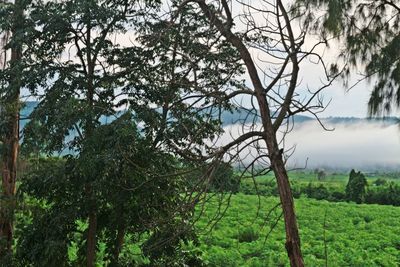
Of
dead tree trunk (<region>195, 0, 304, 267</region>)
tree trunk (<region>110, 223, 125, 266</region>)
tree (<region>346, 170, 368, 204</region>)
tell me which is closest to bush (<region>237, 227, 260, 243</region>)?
tree trunk (<region>110, 223, 125, 266</region>)

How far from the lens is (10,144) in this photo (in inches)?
291

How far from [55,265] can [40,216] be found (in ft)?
2.14

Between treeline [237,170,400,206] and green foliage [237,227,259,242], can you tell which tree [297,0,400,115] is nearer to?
green foliage [237,227,259,242]

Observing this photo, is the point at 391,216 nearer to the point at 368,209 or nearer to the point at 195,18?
the point at 368,209

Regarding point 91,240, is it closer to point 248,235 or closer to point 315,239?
point 248,235

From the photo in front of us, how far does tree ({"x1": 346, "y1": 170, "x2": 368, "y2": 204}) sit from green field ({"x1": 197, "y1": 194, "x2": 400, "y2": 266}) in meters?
6.57

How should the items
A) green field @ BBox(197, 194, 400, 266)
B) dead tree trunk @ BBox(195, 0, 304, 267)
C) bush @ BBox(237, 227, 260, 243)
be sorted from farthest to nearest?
bush @ BBox(237, 227, 260, 243), green field @ BBox(197, 194, 400, 266), dead tree trunk @ BBox(195, 0, 304, 267)

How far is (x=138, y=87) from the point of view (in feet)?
21.0

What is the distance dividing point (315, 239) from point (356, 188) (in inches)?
576

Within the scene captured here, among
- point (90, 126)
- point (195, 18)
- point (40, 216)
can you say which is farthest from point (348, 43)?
point (40, 216)

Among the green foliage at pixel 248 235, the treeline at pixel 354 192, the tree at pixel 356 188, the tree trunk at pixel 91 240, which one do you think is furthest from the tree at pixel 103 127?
the tree at pixel 356 188

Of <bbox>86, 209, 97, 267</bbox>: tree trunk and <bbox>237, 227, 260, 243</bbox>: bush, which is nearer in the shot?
<bbox>86, 209, 97, 267</bbox>: tree trunk

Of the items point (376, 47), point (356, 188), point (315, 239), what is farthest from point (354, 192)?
point (376, 47)

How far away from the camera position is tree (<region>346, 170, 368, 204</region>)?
29.4 meters
